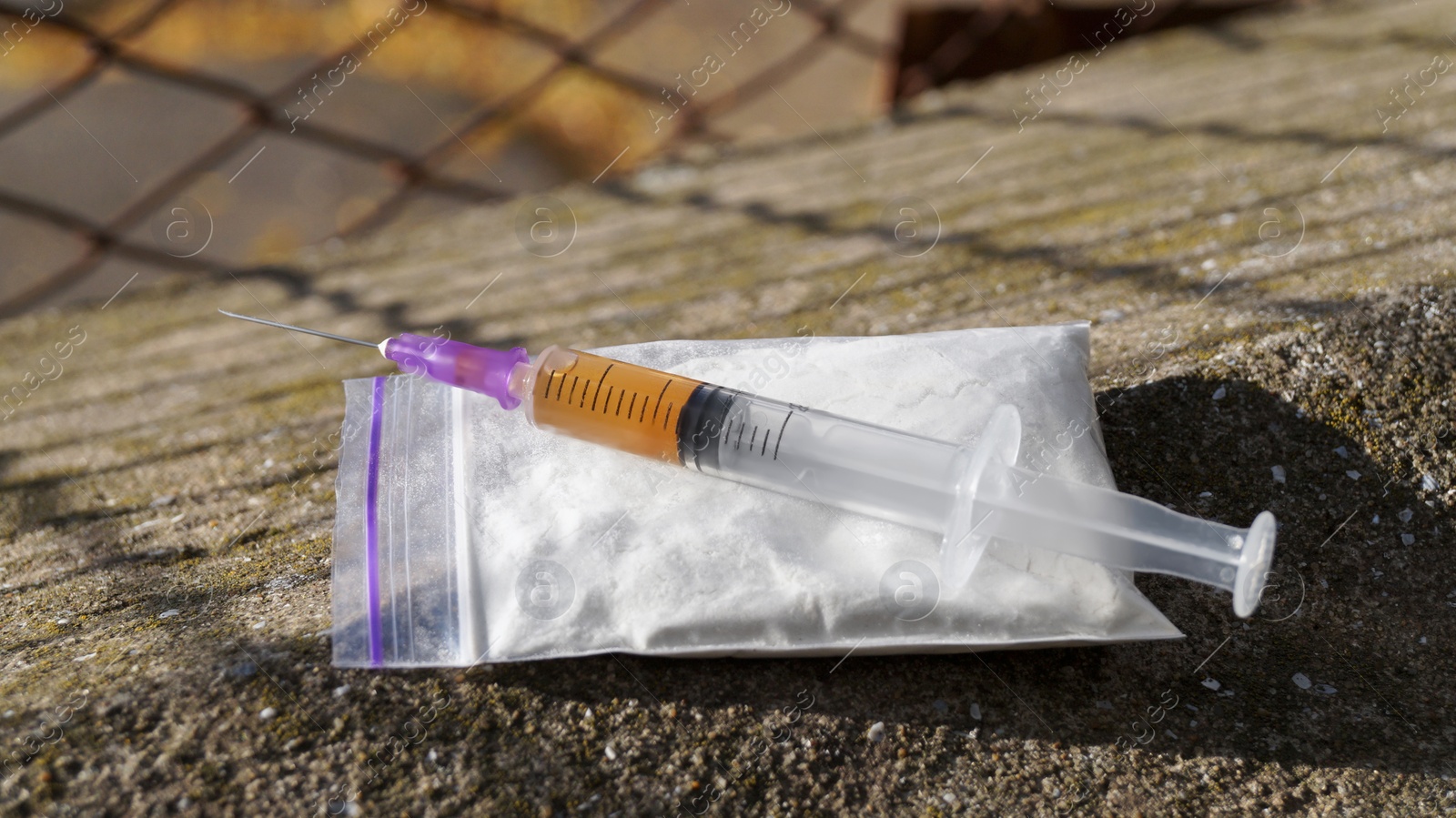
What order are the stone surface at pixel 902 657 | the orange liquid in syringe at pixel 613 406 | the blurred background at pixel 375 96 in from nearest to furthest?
1. the stone surface at pixel 902 657
2. the orange liquid in syringe at pixel 613 406
3. the blurred background at pixel 375 96

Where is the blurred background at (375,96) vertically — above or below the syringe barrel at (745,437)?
above

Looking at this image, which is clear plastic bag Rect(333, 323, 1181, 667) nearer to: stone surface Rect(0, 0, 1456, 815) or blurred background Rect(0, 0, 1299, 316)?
stone surface Rect(0, 0, 1456, 815)

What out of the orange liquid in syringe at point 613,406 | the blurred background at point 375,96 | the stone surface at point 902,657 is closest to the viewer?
the stone surface at point 902,657

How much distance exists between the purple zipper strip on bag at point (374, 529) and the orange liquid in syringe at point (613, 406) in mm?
130

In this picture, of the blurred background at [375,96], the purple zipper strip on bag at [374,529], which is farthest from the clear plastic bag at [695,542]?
the blurred background at [375,96]

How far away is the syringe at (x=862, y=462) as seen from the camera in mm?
684

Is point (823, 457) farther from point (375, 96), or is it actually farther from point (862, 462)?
point (375, 96)

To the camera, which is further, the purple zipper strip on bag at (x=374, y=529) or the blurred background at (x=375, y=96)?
the blurred background at (x=375, y=96)

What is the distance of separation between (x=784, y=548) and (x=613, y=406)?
Result: 18cm

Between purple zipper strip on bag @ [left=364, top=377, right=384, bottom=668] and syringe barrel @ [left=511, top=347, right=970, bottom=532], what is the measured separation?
0.12m

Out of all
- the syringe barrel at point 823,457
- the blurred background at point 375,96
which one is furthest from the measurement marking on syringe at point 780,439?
the blurred background at point 375,96

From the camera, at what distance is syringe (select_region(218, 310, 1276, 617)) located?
684 mm

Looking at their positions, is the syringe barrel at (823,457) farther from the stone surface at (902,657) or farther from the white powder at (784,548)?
the stone surface at (902,657)

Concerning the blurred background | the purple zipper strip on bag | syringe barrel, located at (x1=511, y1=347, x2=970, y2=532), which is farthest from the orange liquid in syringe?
the blurred background
